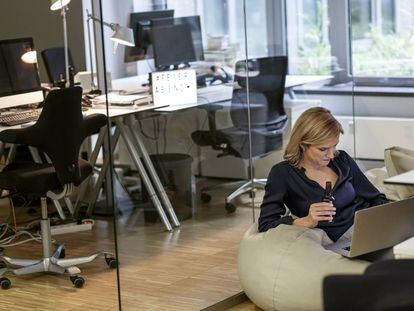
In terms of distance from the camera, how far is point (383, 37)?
715 cm

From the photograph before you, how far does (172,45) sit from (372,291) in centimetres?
369

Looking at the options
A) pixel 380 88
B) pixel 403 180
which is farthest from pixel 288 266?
pixel 380 88

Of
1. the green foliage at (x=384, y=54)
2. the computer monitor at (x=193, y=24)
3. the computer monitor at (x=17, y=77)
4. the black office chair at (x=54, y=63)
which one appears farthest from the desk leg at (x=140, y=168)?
the black office chair at (x=54, y=63)

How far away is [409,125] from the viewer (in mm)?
5961

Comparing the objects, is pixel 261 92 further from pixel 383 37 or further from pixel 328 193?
pixel 328 193

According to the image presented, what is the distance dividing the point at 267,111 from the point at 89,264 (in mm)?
1452

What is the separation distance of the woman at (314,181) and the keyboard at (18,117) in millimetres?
1952

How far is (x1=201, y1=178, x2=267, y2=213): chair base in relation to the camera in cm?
536

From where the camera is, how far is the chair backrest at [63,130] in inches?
193

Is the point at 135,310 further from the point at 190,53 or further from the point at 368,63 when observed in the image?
the point at 368,63

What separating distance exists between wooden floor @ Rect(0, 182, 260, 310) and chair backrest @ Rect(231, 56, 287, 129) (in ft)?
1.77

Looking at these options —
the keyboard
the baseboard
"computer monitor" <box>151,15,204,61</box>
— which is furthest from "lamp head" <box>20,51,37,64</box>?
the baseboard

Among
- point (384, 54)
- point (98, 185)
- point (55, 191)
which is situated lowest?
point (98, 185)

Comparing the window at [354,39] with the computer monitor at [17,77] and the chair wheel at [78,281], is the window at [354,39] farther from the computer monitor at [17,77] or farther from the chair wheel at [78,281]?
the chair wheel at [78,281]
